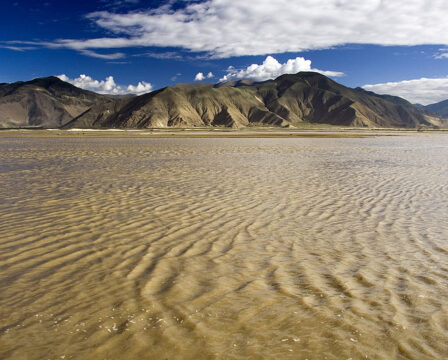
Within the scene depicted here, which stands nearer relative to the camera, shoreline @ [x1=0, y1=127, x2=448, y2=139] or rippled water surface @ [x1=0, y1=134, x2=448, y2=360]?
rippled water surface @ [x1=0, y1=134, x2=448, y2=360]

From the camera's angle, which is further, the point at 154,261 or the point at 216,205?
the point at 216,205

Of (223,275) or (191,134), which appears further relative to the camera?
(191,134)

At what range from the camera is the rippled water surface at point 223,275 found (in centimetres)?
341

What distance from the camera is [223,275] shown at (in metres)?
4.98

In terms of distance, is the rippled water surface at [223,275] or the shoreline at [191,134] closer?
the rippled water surface at [223,275]

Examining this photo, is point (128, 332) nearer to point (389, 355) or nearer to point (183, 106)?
point (389, 355)

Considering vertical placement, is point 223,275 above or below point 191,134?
below

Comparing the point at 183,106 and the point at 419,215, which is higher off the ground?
the point at 183,106

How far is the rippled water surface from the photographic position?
134 inches

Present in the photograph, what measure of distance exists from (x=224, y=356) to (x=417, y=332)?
1.96 m

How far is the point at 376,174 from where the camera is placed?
15.1m

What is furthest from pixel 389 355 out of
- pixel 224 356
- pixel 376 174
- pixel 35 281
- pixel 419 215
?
pixel 376 174

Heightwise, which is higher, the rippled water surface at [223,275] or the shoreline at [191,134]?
the shoreline at [191,134]

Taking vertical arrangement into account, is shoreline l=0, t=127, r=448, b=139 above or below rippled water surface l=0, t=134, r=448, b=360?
above
